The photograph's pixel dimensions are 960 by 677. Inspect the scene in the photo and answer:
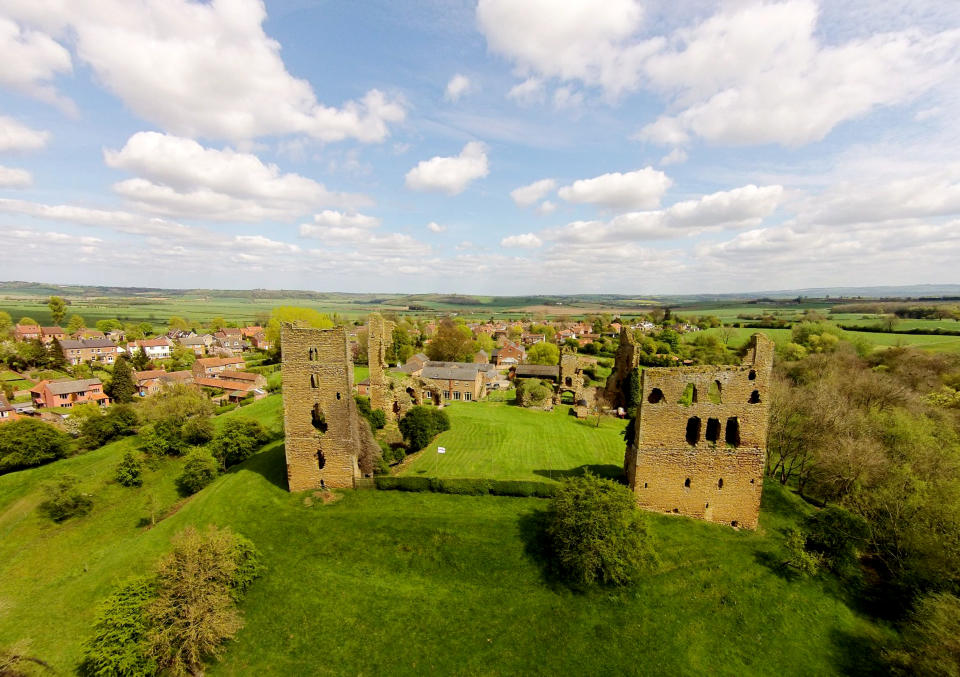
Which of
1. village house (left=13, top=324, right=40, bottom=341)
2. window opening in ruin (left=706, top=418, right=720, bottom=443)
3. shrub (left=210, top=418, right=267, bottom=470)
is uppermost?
window opening in ruin (left=706, top=418, right=720, bottom=443)

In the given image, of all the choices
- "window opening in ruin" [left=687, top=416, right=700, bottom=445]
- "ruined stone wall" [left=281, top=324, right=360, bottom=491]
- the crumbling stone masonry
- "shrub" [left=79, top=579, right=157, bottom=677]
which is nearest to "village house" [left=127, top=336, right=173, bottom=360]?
"ruined stone wall" [left=281, top=324, right=360, bottom=491]

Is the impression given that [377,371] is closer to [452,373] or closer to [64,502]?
[64,502]

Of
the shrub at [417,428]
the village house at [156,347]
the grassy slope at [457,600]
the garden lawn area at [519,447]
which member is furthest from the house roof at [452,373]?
the village house at [156,347]

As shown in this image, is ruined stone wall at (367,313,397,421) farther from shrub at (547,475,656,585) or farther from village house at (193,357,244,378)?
village house at (193,357,244,378)

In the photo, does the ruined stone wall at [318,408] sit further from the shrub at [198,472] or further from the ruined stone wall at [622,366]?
the ruined stone wall at [622,366]

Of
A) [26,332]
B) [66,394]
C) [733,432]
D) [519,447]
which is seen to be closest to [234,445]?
[519,447]

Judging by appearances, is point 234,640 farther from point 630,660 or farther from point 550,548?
point 630,660

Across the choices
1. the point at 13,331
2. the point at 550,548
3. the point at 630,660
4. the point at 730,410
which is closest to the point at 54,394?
the point at 13,331
